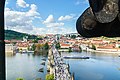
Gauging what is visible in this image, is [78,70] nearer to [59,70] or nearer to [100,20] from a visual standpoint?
[59,70]

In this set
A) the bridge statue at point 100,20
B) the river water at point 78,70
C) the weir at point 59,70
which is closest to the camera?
the bridge statue at point 100,20

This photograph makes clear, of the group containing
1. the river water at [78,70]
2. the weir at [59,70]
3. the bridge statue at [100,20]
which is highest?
the bridge statue at [100,20]

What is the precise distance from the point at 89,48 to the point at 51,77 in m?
15.8

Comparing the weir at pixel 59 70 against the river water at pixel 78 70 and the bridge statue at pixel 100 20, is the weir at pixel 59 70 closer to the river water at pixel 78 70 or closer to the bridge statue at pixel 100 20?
the river water at pixel 78 70

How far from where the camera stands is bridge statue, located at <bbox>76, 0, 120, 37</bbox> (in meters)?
0.33

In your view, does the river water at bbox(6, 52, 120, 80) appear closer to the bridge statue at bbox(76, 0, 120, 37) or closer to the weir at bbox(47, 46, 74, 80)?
the weir at bbox(47, 46, 74, 80)

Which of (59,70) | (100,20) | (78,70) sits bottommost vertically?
(78,70)

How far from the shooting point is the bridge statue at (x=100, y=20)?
0.33m

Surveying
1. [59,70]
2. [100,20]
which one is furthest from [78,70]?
[100,20]

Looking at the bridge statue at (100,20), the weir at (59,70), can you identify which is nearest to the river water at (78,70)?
the weir at (59,70)

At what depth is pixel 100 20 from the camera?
Answer: 0.33 meters

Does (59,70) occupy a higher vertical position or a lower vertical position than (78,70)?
higher

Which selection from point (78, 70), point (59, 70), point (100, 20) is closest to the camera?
point (100, 20)

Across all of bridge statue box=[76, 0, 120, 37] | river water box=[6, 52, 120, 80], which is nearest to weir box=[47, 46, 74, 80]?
river water box=[6, 52, 120, 80]
